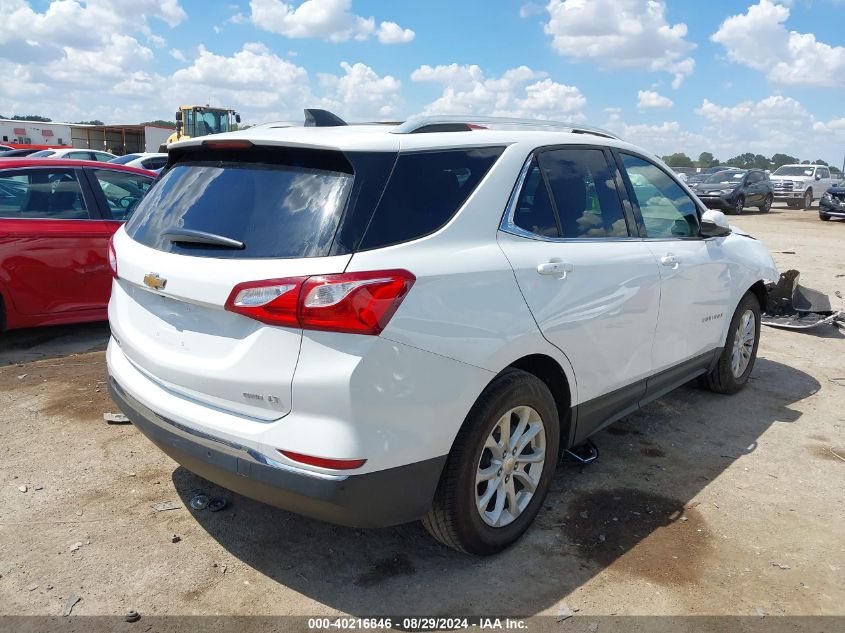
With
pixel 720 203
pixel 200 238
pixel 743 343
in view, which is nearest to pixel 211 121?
pixel 720 203

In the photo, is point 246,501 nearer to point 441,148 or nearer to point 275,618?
point 275,618

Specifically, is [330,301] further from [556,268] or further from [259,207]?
[556,268]

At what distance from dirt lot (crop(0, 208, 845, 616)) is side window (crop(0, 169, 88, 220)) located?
2.02 metres

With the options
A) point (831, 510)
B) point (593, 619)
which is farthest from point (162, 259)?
point (831, 510)

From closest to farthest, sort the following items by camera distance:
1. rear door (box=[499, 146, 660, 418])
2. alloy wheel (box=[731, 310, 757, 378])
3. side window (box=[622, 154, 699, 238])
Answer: rear door (box=[499, 146, 660, 418])
side window (box=[622, 154, 699, 238])
alloy wheel (box=[731, 310, 757, 378])

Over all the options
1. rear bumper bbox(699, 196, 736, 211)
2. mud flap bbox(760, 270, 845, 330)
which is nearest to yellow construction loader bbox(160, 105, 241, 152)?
rear bumper bbox(699, 196, 736, 211)

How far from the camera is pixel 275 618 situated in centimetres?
269

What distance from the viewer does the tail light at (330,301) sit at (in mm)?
2377

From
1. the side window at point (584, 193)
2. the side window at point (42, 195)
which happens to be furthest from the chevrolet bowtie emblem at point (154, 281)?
the side window at point (42, 195)

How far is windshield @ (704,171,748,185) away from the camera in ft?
84.5

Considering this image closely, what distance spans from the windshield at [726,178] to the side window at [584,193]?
958 inches

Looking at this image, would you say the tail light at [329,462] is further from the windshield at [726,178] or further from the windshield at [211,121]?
the windshield at [211,121]

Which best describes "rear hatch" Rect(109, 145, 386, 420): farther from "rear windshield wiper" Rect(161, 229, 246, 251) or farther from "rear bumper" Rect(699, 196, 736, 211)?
"rear bumper" Rect(699, 196, 736, 211)

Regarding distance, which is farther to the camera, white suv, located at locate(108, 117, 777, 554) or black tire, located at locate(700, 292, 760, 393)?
black tire, located at locate(700, 292, 760, 393)
